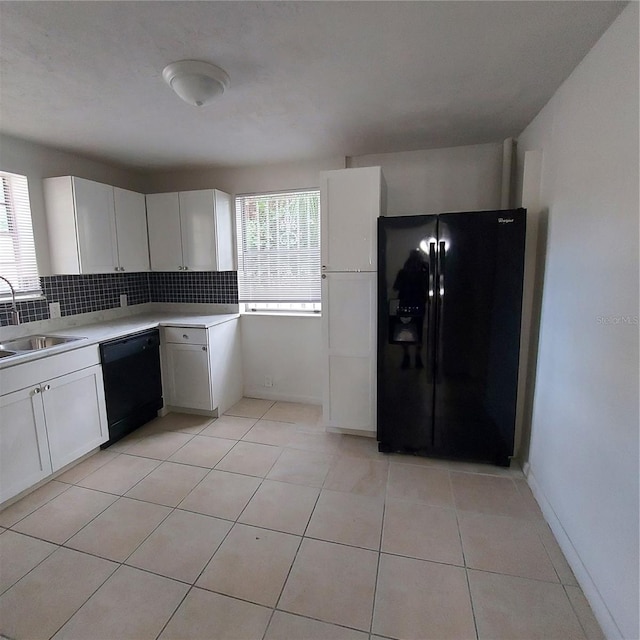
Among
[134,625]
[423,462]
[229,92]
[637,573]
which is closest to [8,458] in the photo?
[134,625]

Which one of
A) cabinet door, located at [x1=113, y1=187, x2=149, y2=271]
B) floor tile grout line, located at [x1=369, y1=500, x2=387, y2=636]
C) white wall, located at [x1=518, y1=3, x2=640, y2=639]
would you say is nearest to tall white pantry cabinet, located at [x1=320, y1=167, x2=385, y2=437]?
floor tile grout line, located at [x1=369, y1=500, x2=387, y2=636]

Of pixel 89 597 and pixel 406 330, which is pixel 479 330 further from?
pixel 89 597

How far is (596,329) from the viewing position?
150 centimetres

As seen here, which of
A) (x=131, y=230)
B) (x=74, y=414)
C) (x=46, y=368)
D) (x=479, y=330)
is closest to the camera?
(x=46, y=368)

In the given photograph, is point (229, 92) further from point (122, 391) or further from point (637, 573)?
point (637, 573)

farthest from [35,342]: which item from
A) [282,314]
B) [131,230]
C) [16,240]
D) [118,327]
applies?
[282,314]

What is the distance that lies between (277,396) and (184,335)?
1139mm

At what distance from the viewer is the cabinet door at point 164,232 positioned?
11.0 feet

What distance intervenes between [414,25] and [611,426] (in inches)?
70.3

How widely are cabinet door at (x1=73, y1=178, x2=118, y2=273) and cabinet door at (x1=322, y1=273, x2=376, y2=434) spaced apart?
1.94m

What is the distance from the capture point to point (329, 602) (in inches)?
58.2

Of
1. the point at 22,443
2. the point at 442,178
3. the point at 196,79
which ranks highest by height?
the point at 196,79

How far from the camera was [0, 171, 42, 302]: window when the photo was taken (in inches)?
99.2

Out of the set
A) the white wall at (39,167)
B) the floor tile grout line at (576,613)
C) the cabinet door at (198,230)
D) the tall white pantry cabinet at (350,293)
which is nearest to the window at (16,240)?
the white wall at (39,167)
